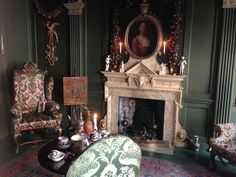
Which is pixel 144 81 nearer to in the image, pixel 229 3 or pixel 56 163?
pixel 229 3

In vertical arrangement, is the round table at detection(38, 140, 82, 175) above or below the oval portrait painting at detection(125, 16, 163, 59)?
below

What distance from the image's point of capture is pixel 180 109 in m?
4.19

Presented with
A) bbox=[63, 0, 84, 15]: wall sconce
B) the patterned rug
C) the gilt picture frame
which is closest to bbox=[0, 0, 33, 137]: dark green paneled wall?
bbox=[63, 0, 84, 15]: wall sconce

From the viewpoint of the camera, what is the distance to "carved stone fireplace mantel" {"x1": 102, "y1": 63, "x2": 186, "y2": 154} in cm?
410

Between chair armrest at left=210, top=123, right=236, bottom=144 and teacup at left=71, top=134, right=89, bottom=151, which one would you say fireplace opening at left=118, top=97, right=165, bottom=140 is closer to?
chair armrest at left=210, top=123, right=236, bottom=144

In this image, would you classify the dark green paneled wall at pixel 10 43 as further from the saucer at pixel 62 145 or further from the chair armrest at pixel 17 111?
the saucer at pixel 62 145

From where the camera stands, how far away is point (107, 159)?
5.14 feet

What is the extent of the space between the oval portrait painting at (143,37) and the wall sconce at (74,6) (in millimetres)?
991

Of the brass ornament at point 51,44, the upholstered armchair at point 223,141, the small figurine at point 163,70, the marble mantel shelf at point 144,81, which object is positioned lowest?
the upholstered armchair at point 223,141

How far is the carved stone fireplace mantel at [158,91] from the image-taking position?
13.5 feet

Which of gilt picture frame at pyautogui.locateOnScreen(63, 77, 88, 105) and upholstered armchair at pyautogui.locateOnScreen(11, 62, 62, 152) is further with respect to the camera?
gilt picture frame at pyautogui.locateOnScreen(63, 77, 88, 105)

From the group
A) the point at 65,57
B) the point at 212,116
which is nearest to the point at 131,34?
the point at 65,57

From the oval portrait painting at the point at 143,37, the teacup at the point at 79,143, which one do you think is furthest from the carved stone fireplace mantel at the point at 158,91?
the teacup at the point at 79,143

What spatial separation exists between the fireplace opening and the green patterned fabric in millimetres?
2711
